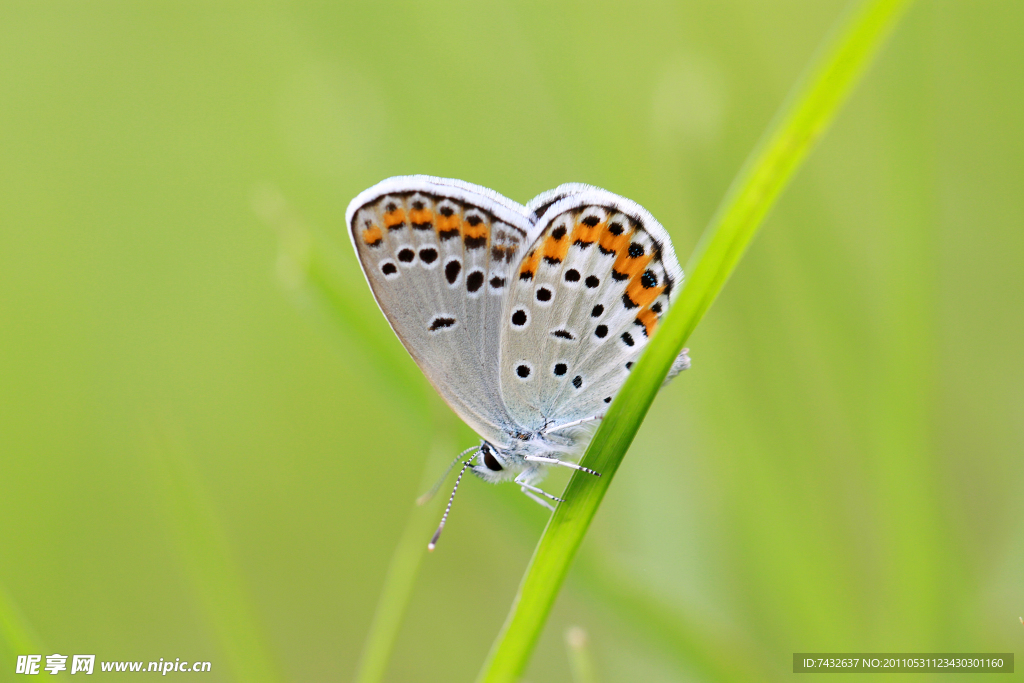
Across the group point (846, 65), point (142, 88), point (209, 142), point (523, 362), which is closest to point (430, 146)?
point (523, 362)

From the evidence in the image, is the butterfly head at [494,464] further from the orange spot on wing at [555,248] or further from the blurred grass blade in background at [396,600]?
the orange spot on wing at [555,248]

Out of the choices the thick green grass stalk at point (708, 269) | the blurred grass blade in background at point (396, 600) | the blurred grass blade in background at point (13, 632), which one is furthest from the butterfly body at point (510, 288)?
the blurred grass blade in background at point (13, 632)

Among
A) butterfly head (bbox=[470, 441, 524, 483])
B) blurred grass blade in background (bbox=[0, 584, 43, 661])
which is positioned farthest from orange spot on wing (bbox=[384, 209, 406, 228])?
blurred grass blade in background (bbox=[0, 584, 43, 661])

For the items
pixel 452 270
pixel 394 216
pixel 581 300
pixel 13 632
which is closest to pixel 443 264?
pixel 452 270

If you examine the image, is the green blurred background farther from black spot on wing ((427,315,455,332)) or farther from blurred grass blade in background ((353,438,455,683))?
blurred grass blade in background ((353,438,455,683))

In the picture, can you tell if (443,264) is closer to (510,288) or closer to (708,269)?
(510,288)

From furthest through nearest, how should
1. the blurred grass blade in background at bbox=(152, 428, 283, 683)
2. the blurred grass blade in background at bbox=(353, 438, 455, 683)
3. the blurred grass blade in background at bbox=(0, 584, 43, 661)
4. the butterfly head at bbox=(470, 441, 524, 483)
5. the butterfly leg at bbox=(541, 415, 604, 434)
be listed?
the butterfly leg at bbox=(541, 415, 604, 434) < the butterfly head at bbox=(470, 441, 524, 483) < the blurred grass blade in background at bbox=(152, 428, 283, 683) < the blurred grass blade in background at bbox=(353, 438, 455, 683) < the blurred grass blade in background at bbox=(0, 584, 43, 661)
